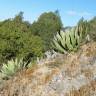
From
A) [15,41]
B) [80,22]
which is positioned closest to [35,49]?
[15,41]

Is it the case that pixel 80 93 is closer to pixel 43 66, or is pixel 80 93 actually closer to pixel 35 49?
pixel 43 66

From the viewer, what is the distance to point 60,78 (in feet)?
26.5

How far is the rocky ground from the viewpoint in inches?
303

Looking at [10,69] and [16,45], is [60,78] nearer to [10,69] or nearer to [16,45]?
[10,69]

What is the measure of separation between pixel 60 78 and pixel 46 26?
7851 centimetres

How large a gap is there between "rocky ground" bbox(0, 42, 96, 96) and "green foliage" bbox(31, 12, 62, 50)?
66.1 meters

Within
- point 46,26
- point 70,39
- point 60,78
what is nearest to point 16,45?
point 70,39

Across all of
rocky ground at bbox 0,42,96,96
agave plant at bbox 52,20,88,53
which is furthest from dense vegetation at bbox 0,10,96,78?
rocky ground at bbox 0,42,96,96

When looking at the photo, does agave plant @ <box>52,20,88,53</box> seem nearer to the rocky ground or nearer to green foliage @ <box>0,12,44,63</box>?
the rocky ground

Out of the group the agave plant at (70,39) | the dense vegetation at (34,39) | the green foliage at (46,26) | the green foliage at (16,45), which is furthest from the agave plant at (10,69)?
the green foliage at (46,26)

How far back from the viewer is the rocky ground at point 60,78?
303 inches

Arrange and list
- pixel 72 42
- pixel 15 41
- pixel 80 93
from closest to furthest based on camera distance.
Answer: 1. pixel 80 93
2. pixel 72 42
3. pixel 15 41

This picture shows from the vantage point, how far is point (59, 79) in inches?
317

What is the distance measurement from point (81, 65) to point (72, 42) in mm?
1830
